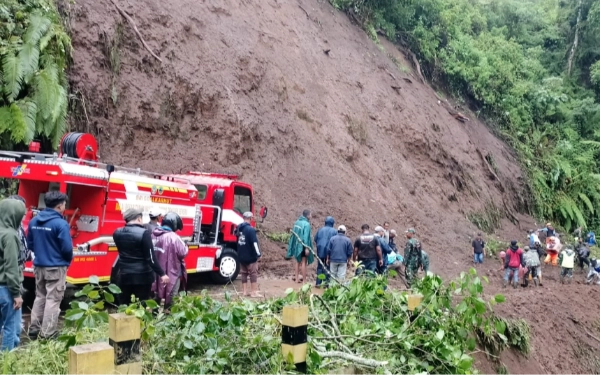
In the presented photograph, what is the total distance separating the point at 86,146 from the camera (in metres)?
10.9

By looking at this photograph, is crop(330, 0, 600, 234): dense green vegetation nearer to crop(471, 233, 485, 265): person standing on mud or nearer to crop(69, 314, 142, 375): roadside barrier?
crop(471, 233, 485, 265): person standing on mud

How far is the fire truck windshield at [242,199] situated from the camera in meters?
12.9

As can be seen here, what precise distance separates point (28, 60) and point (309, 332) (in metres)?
10.7

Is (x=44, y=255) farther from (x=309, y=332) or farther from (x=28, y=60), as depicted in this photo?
(x=28, y=60)

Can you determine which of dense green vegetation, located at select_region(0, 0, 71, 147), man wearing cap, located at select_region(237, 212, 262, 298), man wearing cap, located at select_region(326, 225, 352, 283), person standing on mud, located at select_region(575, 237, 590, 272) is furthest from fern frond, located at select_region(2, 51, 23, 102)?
person standing on mud, located at select_region(575, 237, 590, 272)

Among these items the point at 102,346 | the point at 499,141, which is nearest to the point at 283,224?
the point at 102,346

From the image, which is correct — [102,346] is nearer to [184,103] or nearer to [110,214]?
[110,214]

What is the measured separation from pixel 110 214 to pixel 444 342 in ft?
21.2

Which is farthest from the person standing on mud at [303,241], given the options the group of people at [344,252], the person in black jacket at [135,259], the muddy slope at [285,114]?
the person in black jacket at [135,259]

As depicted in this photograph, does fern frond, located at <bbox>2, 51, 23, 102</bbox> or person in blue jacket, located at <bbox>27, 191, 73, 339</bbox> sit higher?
fern frond, located at <bbox>2, 51, 23, 102</bbox>

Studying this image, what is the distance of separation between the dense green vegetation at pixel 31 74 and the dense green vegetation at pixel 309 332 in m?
8.84

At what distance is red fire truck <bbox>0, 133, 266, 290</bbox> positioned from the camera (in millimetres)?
8859

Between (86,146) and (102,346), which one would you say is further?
(86,146)

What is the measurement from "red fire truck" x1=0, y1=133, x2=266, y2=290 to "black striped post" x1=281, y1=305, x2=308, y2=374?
5598 mm
